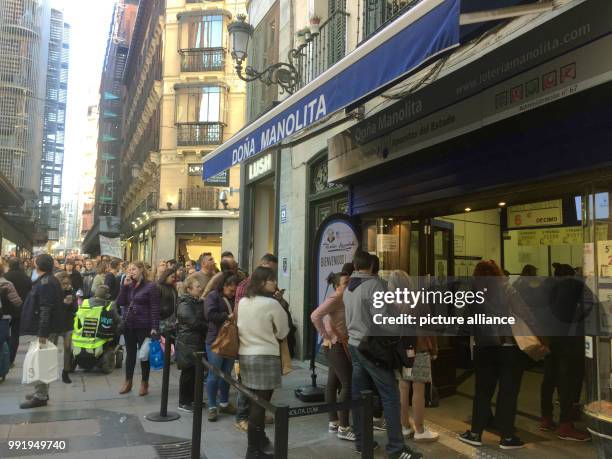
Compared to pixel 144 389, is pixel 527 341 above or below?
above

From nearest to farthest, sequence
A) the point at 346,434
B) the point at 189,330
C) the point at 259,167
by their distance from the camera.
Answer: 1. the point at 346,434
2. the point at 189,330
3. the point at 259,167

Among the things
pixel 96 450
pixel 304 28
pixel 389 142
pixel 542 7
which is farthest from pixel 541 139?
pixel 304 28

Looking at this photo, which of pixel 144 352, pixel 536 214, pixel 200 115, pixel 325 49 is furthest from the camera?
pixel 200 115

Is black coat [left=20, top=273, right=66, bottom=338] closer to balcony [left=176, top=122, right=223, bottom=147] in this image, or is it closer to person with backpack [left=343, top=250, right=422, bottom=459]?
person with backpack [left=343, top=250, right=422, bottom=459]

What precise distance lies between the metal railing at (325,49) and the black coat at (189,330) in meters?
4.67

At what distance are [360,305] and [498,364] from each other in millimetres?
1565

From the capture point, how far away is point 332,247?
25.4 ft

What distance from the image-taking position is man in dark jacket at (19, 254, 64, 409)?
6.60m

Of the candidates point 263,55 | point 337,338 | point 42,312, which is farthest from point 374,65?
point 263,55

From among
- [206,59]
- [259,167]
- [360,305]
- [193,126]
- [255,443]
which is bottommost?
[255,443]

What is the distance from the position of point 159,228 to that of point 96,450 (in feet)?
77.7

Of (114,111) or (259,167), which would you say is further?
(114,111)

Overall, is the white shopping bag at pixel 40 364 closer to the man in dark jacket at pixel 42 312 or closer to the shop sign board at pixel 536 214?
the man in dark jacket at pixel 42 312

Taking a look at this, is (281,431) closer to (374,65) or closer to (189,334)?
(374,65)
